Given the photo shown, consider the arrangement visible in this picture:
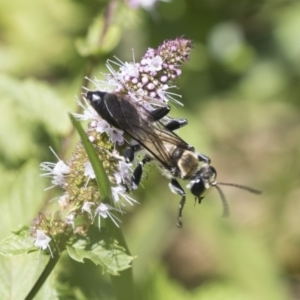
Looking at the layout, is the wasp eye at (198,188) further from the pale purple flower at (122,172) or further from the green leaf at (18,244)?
the green leaf at (18,244)

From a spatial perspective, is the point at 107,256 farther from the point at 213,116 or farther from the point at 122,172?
the point at 213,116

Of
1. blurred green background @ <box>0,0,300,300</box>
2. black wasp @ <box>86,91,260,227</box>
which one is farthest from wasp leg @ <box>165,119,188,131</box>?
blurred green background @ <box>0,0,300,300</box>

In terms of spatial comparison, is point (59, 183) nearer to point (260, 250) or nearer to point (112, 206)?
point (112, 206)

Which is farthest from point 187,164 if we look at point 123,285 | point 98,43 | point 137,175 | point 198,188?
point 98,43

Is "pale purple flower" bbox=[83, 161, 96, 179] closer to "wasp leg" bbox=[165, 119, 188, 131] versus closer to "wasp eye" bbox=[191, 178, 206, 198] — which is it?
"wasp leg" bbox=[165, 119, 188, 131]

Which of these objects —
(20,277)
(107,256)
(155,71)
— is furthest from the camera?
(20,277)

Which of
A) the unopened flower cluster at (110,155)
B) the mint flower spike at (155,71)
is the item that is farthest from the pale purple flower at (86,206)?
the mint flower spike at (155,71)

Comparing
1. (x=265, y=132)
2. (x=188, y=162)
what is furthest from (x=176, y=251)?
(x=188, y=162)
